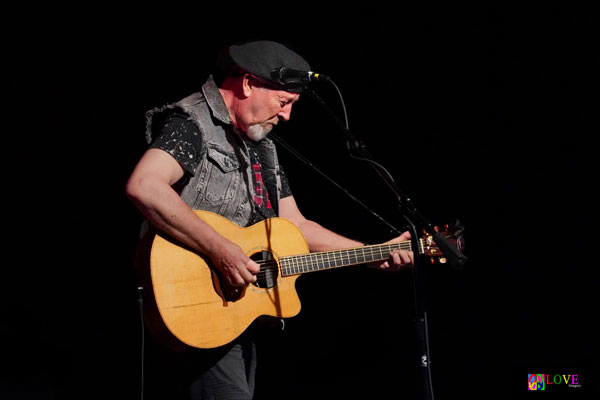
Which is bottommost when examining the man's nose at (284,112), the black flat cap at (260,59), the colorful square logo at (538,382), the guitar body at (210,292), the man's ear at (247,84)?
the colorful square logo at (538,382)

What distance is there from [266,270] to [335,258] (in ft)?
1.22

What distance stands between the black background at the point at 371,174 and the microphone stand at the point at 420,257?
1.46 meters

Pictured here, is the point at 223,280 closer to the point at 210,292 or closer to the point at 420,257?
the point at 210,292

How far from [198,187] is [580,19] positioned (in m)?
2.50

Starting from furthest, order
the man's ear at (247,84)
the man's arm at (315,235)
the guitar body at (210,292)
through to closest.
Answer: the man's arm at (315,235)
the man's ear at (247,84)
the guitar body at (210,292)

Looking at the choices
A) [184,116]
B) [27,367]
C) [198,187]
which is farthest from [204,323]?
[27,367]

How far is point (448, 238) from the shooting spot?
266 cm

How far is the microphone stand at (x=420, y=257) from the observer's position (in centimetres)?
204

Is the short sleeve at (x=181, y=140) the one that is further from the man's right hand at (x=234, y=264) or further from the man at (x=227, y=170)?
the man's right hand at (x=234, y=264)

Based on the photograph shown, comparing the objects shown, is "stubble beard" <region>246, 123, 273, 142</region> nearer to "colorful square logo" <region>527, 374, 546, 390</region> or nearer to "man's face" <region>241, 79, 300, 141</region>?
"man's face" <region>241, 79, 300, 141</region>

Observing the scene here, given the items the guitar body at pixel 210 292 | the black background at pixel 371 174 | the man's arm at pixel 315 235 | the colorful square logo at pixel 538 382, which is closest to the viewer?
the guitar body at pixel 210 292

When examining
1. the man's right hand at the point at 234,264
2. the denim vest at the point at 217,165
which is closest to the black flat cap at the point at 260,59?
the denim vest at the point at 217,165

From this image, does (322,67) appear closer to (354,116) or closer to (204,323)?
(354,116)

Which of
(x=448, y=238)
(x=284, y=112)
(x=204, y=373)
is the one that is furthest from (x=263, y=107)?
(x=204, y=373)
